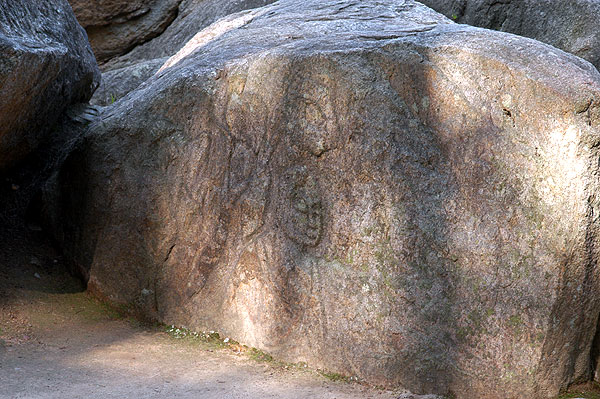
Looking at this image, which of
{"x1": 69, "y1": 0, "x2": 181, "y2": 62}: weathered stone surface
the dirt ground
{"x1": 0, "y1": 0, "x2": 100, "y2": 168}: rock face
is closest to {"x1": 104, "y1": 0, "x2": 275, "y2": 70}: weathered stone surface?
{"x1": 69, "y1": 0, "x2": 181, "y2": 62}: weathered stone surface

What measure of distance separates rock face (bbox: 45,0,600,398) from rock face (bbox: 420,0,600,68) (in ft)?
6.44

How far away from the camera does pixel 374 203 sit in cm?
352

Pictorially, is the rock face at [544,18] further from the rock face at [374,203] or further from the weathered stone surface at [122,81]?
the weathered stone surface at [122,81]

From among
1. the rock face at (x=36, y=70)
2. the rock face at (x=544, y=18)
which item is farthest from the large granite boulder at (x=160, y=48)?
the rock face at (x=544, y=18)

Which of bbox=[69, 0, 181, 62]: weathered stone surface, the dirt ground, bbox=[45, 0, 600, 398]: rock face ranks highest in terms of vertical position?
bbox=[69, 0, 181, 62]: weathered stone surface

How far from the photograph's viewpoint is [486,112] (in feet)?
11.1

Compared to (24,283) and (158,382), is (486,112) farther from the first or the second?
(24,283)

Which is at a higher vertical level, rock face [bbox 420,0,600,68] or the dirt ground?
rock face [bbox 420,0,600,68]

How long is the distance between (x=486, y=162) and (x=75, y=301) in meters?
2.82

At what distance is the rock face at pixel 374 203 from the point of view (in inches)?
126

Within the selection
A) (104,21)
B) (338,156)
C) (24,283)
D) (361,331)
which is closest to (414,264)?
(361,331)

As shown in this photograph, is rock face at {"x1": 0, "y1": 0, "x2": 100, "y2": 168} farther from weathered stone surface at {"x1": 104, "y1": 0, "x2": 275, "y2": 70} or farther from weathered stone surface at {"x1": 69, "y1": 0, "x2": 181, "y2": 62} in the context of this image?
weathered stone surface at {"x1": 69, "y1": 0, "x2": 181, "y2": 62}

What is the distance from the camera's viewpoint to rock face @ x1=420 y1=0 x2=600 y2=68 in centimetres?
551

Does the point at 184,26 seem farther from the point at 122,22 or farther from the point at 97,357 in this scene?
the point at 97,357
